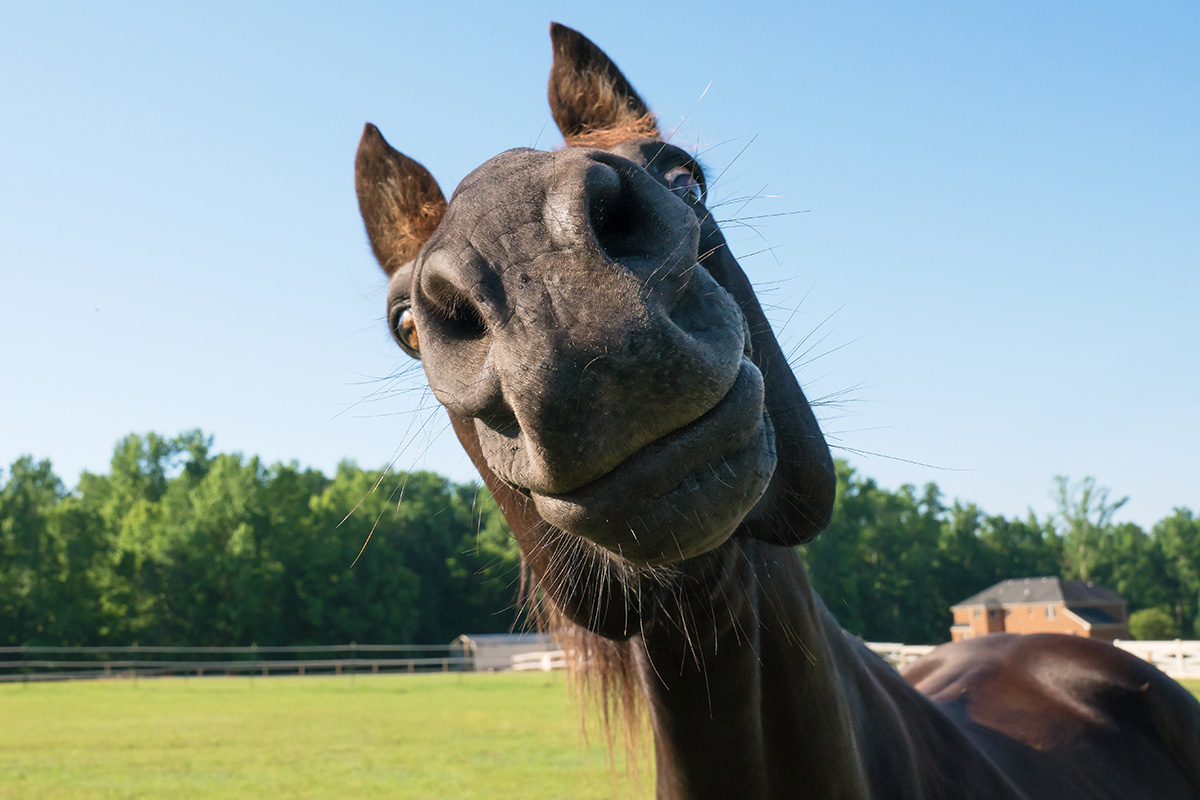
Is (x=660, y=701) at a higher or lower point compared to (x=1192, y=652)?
higher

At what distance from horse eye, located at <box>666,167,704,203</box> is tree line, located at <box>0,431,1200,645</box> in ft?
133

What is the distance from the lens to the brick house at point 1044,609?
186 ft

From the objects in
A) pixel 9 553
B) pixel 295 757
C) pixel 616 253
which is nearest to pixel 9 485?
pixel 9 553

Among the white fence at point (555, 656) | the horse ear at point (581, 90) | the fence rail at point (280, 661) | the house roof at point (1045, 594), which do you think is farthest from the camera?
the house roof at point (1045, 594)

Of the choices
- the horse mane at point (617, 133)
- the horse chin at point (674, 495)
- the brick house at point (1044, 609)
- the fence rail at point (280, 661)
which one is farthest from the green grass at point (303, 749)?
the brick house at point (1044, 609)

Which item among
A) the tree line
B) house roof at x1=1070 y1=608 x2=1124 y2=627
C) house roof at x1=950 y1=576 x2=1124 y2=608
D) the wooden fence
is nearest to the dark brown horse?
the wooden fence

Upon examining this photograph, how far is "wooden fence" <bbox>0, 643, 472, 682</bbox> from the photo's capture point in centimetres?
3347

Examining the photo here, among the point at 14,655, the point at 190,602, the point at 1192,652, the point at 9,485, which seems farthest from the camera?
the point at 9,485

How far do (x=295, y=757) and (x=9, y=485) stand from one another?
57754 millimetres

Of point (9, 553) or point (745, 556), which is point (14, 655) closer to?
point (9, 553)

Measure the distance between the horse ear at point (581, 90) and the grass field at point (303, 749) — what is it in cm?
147

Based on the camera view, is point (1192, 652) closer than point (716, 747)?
No

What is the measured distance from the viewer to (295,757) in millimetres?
10266

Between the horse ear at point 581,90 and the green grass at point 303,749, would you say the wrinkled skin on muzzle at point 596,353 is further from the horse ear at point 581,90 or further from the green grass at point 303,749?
the green grass at point 303,749
